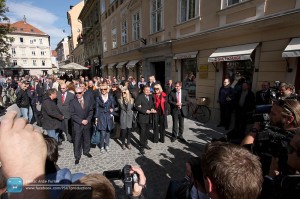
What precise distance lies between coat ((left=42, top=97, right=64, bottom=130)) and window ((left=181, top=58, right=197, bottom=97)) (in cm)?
655

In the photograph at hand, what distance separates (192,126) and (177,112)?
6.23ft

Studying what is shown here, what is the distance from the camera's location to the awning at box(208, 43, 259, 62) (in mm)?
6020

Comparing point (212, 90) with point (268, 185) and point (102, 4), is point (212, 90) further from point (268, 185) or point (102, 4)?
point (102, 4)

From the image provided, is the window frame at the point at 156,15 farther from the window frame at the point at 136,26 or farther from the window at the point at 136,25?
the window at the point at 136,25

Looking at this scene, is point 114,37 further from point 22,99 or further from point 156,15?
point 22,99

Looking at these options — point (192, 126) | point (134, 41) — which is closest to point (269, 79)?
point (192, 126)

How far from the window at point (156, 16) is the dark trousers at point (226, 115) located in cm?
661

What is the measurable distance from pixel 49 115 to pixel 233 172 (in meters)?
4.59

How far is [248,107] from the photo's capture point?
5852mm

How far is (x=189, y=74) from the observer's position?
932cm

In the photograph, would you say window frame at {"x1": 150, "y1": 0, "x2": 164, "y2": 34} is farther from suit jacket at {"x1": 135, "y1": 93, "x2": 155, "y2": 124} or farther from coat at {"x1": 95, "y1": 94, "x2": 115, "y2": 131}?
coat at {"x1": 95, "y1": 94, "x2": 115, "y2": 131}

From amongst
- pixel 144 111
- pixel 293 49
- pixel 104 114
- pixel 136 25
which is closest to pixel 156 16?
pixel 136 25

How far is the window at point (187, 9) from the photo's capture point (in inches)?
330

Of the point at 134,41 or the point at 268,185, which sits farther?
the point at 134,41
